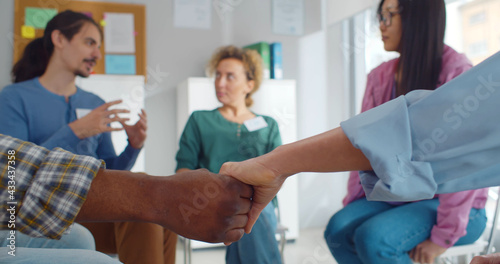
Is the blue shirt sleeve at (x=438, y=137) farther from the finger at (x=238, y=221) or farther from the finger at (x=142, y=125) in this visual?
the finger at (x=142, y=125)

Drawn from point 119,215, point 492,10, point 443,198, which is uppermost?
point 492,10

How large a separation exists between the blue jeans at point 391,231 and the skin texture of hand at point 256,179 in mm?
500

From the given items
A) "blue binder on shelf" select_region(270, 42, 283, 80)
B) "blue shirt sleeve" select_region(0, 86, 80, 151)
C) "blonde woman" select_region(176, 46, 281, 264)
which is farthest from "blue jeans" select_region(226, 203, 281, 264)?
"blue binder on shelf" select_region(270, 42, 283, 80)

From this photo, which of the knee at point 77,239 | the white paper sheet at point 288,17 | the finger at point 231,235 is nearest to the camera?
the finger at point 231,235

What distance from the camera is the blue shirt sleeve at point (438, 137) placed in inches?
24.8

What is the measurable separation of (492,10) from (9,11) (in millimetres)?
2980

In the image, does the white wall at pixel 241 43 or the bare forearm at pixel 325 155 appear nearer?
the bare forearm at pixel 325 155

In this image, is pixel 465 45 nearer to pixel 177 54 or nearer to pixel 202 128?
pixel 202 128

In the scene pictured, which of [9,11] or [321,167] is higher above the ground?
[9,11]

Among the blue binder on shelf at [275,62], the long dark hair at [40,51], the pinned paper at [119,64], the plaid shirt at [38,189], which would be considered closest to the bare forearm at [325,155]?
the plaid shirt at [38,189]

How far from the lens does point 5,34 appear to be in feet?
9.75

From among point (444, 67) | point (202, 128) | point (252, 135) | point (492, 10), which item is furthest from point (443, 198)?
point (492, 10)

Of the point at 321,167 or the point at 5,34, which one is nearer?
the point at 321,167

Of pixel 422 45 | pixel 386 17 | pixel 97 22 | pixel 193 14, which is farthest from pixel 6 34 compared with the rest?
pixel 422 45
